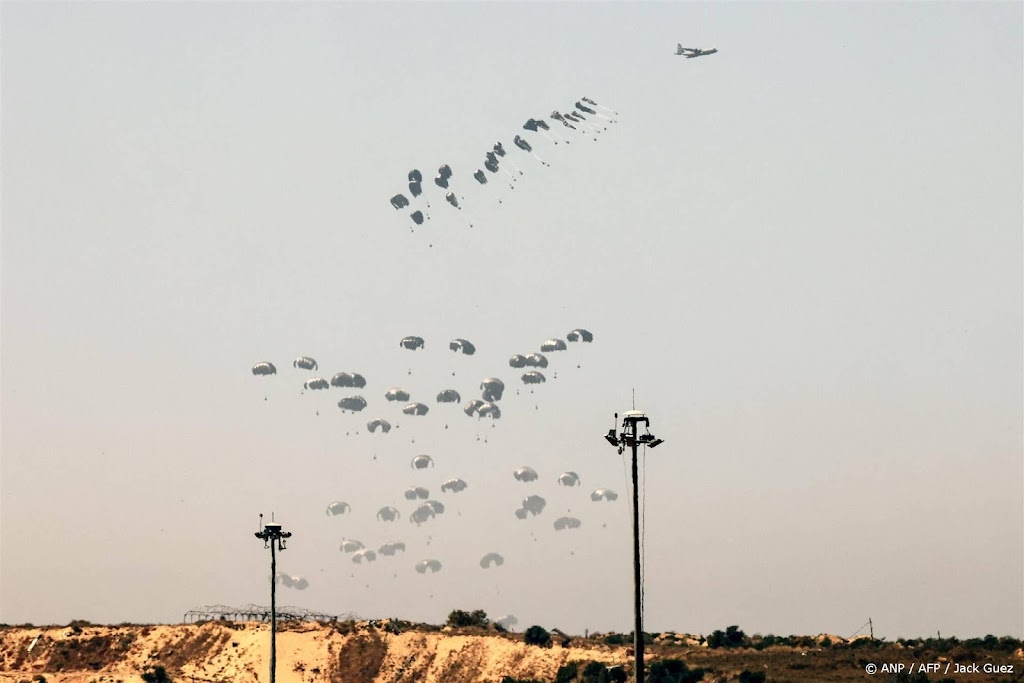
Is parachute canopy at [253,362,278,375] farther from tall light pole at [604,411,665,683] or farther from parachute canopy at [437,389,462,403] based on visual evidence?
tall light pole at [604,411,665,683]

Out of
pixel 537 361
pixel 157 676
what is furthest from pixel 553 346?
pixel 157 676

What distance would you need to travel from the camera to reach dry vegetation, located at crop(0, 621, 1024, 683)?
11494cm

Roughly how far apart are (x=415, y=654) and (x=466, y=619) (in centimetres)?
1136

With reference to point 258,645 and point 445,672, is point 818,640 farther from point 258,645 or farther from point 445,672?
point 258,645

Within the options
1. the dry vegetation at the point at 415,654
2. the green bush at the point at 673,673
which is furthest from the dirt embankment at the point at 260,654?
the green bush at the point at 673,673

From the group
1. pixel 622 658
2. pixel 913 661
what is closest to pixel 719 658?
pixel 622 658

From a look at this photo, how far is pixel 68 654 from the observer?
142 meters

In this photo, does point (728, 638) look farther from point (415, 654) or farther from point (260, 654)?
point (260, 654)

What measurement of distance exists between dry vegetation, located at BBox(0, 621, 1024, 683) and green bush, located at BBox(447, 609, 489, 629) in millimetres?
1461

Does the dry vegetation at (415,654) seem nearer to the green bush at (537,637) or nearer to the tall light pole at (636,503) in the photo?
the green bush at (537,637)

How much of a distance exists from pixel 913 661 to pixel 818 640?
1674cm

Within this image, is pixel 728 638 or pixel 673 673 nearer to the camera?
pixel 673 673

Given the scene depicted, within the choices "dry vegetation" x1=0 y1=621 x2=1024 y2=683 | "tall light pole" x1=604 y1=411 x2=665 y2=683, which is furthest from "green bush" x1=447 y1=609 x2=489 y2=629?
"tall light pole" x1=604 y1=411 x2=665 y2=683

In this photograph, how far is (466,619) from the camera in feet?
488
